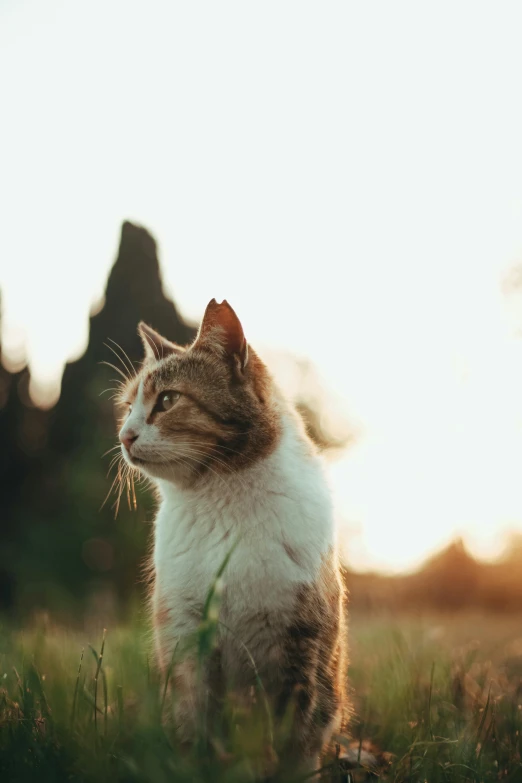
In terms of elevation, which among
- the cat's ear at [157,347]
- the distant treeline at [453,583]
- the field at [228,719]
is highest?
the cat's ear at [157,347]

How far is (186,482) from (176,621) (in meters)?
0.63

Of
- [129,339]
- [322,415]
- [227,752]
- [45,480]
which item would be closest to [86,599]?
[45,480]

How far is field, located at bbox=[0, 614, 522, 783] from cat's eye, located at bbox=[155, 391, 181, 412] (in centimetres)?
114

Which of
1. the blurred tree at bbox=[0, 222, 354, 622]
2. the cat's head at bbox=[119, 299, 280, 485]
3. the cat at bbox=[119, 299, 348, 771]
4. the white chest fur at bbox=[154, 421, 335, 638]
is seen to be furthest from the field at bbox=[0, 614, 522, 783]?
the blurred tree at bbox=[0, 222, 354, 622]

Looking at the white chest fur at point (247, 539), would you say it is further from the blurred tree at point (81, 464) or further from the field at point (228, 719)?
the blurred tree at point (81, 464)

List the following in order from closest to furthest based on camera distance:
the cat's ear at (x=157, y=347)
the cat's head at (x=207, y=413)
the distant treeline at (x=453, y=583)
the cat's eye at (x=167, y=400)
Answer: the cat's head at (x=207, y=413) < the cat's eye at (x=167, y=400) < the cat's ear at (x=157, y=347) < the distant treeline at (x=453, y=583)

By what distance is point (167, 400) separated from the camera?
128 inches

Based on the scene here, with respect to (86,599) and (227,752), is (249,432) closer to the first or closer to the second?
(227,752)

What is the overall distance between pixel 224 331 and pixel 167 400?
44 centimetres

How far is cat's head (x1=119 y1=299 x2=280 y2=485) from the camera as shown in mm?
3066

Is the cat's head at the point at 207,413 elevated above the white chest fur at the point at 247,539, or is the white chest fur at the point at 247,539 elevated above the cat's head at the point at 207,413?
the cat's head at the point at 207,413

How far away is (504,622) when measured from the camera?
8.55 metres

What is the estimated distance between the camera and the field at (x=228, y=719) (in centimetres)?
186

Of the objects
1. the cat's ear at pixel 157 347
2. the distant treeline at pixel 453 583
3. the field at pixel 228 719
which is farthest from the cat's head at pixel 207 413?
the distant treeline at pixel 453 583
